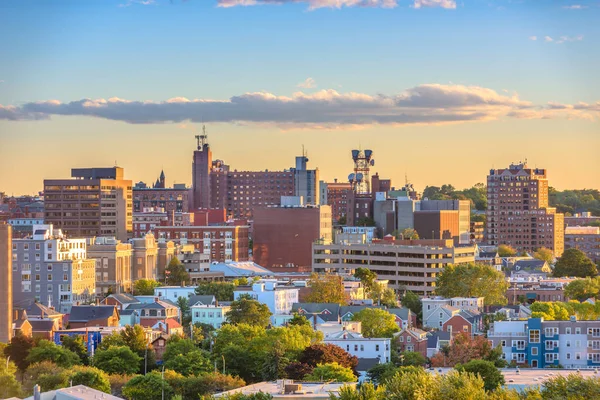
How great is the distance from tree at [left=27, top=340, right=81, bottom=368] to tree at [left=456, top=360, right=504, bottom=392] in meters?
21.1

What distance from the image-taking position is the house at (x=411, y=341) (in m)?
92.7

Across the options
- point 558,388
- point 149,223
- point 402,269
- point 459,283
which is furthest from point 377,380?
point 149,223

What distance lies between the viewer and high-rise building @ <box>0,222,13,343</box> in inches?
3646

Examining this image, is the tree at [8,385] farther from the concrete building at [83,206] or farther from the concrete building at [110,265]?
the concrete building at [83,206]

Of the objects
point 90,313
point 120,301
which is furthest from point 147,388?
point 120,301

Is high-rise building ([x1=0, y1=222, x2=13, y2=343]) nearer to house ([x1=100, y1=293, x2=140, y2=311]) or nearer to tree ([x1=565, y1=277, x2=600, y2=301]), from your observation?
house ([x1=100, y1=293, x2=140, y2=311])

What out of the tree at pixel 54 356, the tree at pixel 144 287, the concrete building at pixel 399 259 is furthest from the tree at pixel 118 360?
the concrete building at pixel 399 259

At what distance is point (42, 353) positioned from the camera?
82.6 m

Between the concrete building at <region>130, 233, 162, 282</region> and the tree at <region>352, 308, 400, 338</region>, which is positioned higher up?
the concrete building at <region>130, 233, 162, 282</region>

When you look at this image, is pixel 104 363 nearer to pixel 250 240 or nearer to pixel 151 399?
pixel 151 399

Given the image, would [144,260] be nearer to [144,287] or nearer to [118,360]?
[144,287]

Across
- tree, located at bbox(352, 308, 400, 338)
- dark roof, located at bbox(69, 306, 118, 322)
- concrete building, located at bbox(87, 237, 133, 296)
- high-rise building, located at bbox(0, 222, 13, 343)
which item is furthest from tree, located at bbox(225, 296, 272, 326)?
concrete building, located at bbox(87, 237, 133, 296)

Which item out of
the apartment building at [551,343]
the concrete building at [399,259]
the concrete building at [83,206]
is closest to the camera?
the apartment building at [551,343]

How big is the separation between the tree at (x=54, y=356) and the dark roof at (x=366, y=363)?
49.9 feet
